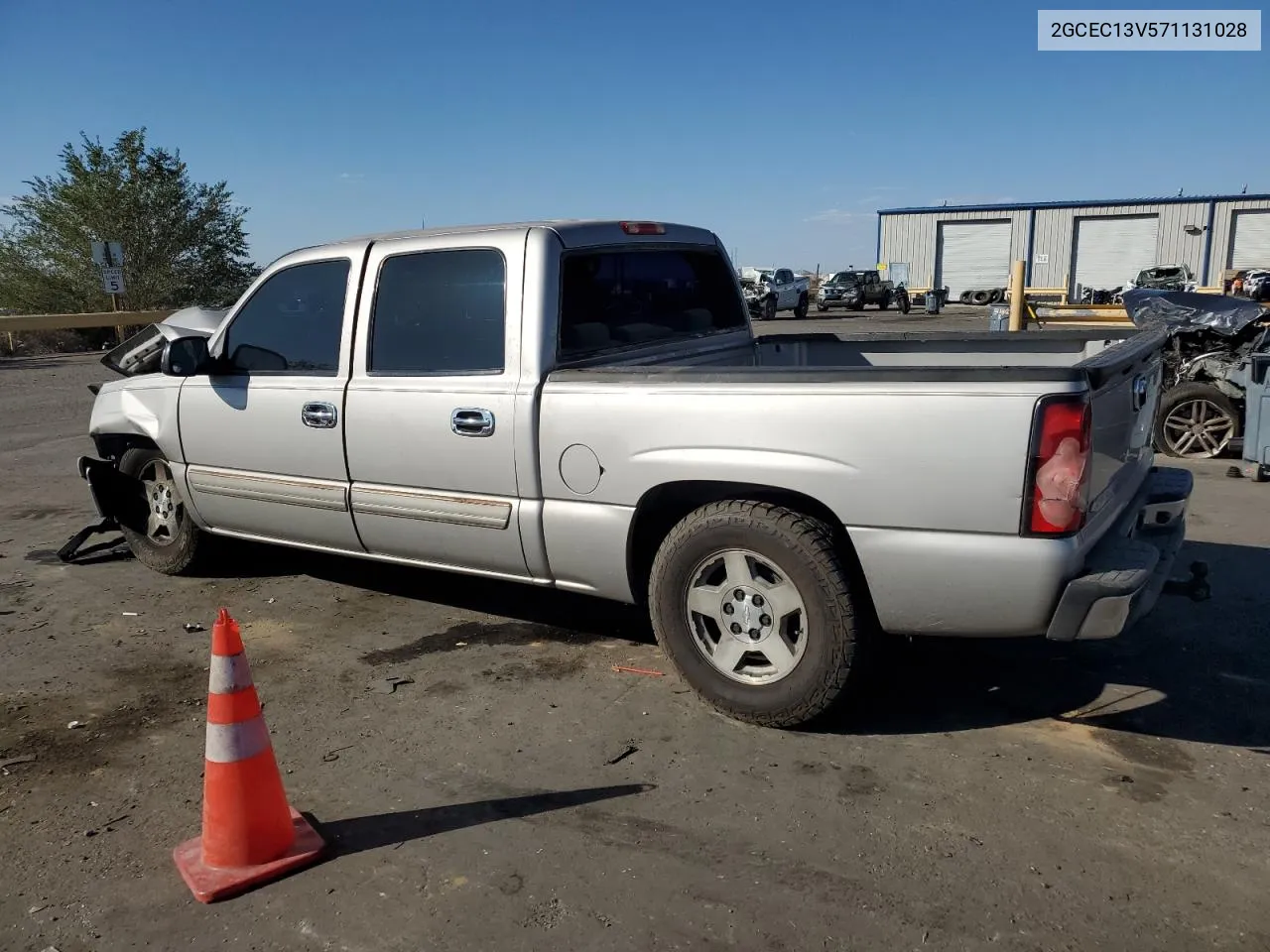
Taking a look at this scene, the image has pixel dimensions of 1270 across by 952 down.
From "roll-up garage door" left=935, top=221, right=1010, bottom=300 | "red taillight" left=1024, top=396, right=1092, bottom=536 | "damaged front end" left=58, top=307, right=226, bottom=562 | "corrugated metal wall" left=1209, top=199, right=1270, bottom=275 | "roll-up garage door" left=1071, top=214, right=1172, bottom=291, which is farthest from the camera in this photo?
"roll-up garage door" left=935, top=221, right=1010, bottom=300

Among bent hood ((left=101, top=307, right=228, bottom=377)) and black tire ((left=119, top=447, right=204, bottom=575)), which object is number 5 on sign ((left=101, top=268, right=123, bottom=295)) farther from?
black tire ((left=119, top=447, right=204, bottom=575))

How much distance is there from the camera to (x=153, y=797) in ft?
11.1

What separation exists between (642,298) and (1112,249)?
2199 inches

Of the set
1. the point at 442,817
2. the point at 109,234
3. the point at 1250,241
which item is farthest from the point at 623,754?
the point at 1250,241

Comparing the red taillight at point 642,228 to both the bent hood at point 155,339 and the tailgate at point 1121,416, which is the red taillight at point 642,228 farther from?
the bent hood at point 155,339

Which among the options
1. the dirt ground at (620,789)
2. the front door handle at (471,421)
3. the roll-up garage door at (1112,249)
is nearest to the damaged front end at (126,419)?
the dirt ground at (620,789)

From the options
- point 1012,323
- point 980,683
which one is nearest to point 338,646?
point 980,683

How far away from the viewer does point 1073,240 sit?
176 ft

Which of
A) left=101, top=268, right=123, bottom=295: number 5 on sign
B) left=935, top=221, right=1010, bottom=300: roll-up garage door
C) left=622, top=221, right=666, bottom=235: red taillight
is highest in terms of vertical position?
left=935, top=221, right=1010, bottom=300: roll-up garage door

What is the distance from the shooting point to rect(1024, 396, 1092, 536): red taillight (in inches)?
120

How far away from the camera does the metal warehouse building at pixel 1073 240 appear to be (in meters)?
50.7

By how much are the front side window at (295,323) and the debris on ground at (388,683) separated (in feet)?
4.72

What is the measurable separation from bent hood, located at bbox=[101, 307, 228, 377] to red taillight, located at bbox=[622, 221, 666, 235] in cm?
263

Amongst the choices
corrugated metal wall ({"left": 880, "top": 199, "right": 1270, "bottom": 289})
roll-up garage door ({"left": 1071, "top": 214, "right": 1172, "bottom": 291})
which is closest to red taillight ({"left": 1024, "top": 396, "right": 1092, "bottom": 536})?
corrugated metal wall ({"left": 880, "top": 199, "right": 1270, "bottom": 289})
